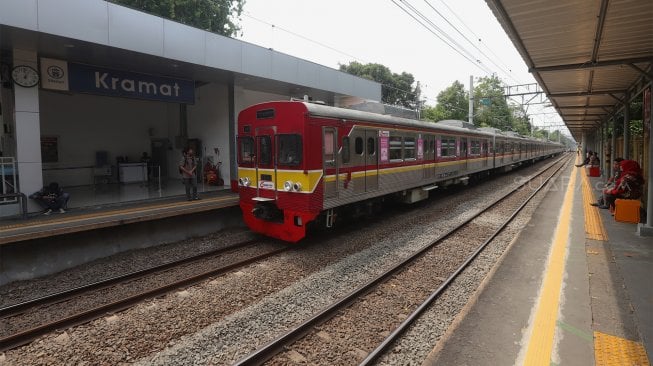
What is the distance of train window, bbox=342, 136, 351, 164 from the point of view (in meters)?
8.16

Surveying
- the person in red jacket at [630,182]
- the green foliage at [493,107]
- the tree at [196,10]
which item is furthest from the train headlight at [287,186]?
the green foliage at [493,107]

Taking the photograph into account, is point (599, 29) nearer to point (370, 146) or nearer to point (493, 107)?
point (370, 146)

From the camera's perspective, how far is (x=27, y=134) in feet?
27.5

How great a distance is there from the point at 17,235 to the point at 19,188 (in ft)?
8.59

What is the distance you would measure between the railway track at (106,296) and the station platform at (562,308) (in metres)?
4.06

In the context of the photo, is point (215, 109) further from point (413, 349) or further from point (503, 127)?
point (503, 127)

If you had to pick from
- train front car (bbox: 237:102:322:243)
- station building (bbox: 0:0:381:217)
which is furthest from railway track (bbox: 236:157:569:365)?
station building (bbox: 0:0:381:217)

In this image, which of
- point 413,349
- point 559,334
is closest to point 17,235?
point 413,349

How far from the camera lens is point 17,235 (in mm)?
6355

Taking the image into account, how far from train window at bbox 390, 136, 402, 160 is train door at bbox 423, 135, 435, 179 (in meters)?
1.93

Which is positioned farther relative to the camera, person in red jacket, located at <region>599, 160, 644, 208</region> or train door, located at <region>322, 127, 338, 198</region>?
person in red jacket, located at <region>599, 160, 644, 208</region>

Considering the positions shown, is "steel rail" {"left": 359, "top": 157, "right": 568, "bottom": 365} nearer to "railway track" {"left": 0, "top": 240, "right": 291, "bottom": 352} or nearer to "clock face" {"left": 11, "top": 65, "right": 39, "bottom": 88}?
"railway track" {"left": 0, "top": 240, "right": 291, "bottom": 352}

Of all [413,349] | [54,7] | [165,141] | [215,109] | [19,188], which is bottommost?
[413,349]

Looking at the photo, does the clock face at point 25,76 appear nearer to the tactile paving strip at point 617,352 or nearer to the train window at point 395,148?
the train window at point 395,148
